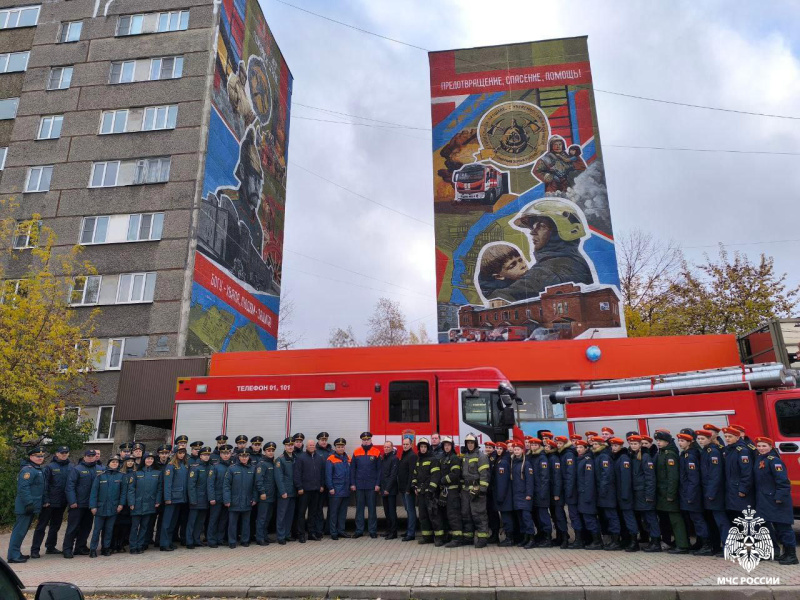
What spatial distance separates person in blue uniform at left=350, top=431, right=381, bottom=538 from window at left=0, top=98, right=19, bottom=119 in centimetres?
3076

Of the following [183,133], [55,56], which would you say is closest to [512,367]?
[183,133]

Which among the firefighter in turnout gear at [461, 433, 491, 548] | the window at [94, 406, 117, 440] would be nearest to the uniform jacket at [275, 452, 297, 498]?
the firefighter in turnout gear at [461, 433, 491, 548]

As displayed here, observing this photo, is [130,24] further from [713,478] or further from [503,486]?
[713,478]

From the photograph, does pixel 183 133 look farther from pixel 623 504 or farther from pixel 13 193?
pixel 623 504

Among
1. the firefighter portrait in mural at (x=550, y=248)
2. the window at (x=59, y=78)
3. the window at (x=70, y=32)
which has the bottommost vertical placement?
the firefighter portrait in mural at (x=550, y=248)

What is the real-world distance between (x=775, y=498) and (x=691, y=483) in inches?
45.4

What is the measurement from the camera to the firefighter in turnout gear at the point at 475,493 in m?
10.5

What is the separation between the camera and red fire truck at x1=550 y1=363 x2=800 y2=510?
33.8 feet

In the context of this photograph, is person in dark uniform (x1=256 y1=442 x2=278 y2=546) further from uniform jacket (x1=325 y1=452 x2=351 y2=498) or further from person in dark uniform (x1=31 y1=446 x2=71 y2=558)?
person in dark uniform (x1=31 y1=446 x2=71 y2=558)

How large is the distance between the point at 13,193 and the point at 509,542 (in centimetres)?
3025

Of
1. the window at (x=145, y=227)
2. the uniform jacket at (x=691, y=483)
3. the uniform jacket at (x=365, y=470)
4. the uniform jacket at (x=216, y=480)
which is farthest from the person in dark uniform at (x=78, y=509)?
the window at (x=145, y=227)

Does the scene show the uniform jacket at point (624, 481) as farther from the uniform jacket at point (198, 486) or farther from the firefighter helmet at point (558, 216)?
the firefighter helmet at point (558, 216)

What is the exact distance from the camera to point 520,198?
129 ft

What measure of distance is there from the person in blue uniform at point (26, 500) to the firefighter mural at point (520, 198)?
2848cm
